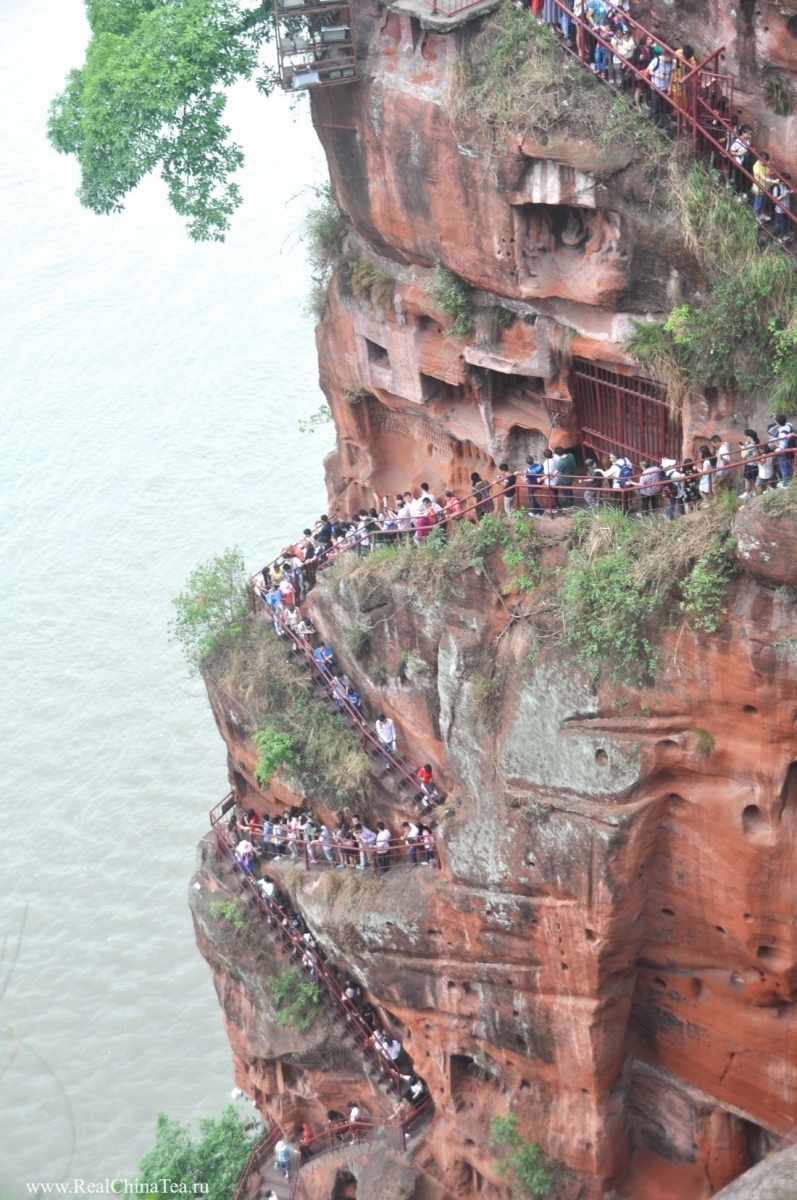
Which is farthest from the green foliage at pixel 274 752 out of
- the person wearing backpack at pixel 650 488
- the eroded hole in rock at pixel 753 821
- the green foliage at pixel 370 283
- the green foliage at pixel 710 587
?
the green foliage at pixel 710 587

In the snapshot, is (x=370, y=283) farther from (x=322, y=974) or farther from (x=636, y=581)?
(x=322, y=974)

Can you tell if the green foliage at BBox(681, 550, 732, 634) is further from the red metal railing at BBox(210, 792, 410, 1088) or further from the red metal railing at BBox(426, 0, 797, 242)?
the red metal railing at BBox(210, 792, 410, 1088)

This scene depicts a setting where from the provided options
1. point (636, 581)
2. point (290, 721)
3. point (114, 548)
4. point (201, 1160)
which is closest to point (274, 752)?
point (290, 721)

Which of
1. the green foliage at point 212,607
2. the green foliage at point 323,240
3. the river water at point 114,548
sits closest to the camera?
the green foliage at point 323,240

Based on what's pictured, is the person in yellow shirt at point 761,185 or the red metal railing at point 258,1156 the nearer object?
the person in yellow shirt at point 761,185

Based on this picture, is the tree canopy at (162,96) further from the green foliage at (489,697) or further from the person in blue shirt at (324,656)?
the green foliage at (489,697)

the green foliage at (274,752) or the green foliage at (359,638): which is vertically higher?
the green foliage at (359,638)

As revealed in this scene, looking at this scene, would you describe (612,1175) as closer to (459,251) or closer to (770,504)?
(770,504)
